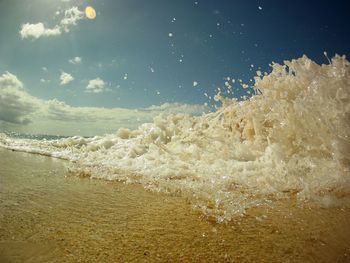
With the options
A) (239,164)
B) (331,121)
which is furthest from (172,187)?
(331,121)

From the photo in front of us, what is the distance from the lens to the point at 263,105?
6621 millimetres

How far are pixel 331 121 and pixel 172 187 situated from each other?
2999 millimetres

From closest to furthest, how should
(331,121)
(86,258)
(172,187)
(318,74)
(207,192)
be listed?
1. (86,258)
2. (207,192)
3. (172,187)
4. (331,121)
5. (318,74)

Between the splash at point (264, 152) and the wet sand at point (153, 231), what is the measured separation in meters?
0.33

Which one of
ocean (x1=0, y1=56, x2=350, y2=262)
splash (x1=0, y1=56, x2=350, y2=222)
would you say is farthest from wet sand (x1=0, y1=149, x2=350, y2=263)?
splash (x1=0, y1=56, x2=350, y2=222)

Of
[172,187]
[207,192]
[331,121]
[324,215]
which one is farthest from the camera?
[331,121]

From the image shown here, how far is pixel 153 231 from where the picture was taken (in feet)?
8.17

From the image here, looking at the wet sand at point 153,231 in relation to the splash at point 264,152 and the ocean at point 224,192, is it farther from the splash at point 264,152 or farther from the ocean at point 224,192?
the splash at point 264,152

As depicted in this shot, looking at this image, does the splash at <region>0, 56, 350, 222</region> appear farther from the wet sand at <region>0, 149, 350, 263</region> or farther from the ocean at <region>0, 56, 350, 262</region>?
the wet sand at <region>0, 149, 350, 263</region>

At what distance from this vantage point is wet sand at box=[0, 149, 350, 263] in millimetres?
2068

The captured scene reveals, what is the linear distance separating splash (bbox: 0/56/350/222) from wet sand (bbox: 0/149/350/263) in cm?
33

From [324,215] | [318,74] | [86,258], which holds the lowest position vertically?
[86,258]

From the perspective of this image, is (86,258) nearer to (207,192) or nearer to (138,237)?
(138,237)

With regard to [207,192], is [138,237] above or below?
below
